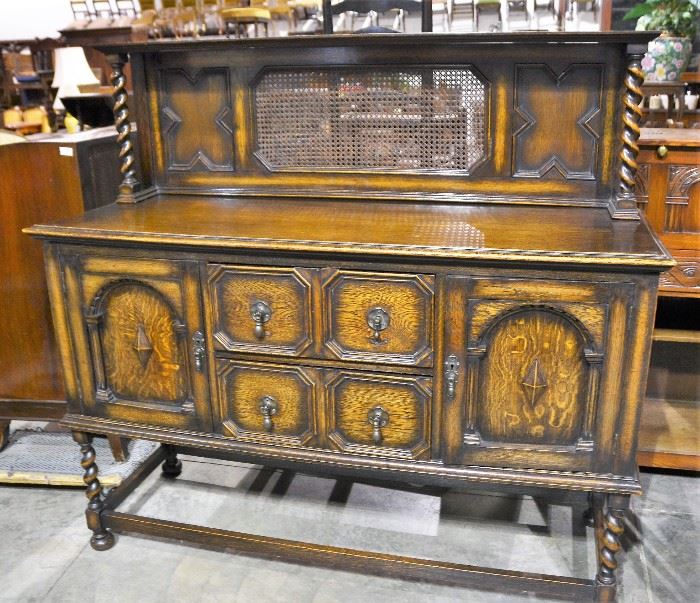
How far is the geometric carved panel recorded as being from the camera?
1892 mm

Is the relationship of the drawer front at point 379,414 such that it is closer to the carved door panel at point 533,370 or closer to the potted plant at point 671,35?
the carved door panel at point 533,370

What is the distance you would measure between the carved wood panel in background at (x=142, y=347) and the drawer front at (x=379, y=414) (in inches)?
19.7

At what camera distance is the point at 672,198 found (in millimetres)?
2625

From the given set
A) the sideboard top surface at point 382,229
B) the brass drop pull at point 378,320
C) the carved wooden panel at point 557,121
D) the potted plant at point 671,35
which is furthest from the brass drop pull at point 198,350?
the potted plant at point 671,35

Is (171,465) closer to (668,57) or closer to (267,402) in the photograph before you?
(267,402)

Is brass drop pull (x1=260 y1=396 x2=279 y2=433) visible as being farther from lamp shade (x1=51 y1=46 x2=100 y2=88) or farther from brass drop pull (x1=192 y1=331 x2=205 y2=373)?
lamp shade (x1=51 y1=46 x2=100 y2=88)

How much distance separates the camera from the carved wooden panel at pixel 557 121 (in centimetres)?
223

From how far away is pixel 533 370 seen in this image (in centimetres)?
192

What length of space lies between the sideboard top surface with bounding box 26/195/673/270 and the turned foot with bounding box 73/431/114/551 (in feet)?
2.70

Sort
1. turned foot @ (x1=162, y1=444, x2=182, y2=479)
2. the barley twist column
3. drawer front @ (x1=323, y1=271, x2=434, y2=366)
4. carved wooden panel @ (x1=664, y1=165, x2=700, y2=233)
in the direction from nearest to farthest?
drawer front @ (x1=323, y1=271, x2=434, y2=366), the barley twist column, carved wooden panel @ (x1=664, y1=165, x2=700, y2=233), turned foot @ (x1=162, y1=444, x2=182, y2=479)

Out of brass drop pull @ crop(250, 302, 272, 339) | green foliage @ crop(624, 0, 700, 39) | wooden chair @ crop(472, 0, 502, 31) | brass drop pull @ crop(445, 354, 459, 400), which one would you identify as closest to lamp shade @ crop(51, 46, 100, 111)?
brass drop pull @ crop(250, 302, 272, 339)

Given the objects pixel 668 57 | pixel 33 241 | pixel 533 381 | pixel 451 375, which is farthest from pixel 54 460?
pixel 668 57

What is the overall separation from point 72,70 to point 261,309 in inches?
123

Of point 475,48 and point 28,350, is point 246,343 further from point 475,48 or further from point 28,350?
point 28,350
